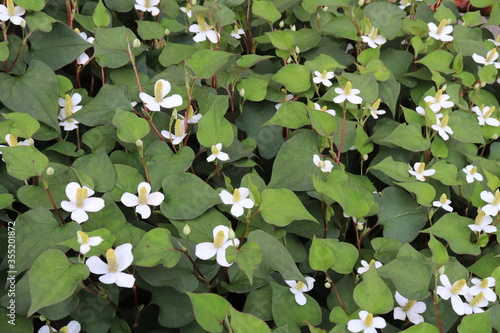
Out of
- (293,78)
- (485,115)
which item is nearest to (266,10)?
(293,78)

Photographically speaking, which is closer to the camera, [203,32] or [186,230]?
[186,230]

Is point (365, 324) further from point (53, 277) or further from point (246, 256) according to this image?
point (53, 277)

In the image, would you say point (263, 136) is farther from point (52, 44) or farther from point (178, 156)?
point (52, 44)

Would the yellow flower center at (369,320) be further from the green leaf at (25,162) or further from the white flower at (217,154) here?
the green leaf at (25,162)

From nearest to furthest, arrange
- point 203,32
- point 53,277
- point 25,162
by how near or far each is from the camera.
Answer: point 53,277 < point 25,162 < point 203,32

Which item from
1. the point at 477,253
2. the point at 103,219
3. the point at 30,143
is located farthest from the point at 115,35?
the point at 477,253

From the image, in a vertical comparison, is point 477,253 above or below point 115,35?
below
